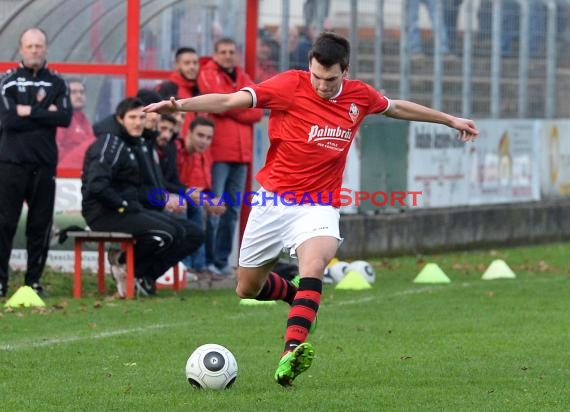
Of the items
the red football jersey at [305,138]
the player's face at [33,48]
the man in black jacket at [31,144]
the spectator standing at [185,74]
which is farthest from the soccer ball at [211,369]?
the spectator standing at [185,74]

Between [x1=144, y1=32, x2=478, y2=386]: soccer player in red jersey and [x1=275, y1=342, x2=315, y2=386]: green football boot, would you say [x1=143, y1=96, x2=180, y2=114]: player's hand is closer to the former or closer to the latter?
Answer: [x1=144, y1=32, x2=478, y2=386]: soccer player in red jersey

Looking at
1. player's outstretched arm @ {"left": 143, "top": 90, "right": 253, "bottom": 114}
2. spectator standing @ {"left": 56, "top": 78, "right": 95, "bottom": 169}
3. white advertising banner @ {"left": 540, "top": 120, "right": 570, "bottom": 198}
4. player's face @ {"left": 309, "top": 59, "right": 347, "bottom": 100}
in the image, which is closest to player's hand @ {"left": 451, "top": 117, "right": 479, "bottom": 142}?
player's face @ {"left": 309, "top": 59, "right": 347, "bottom": 100}

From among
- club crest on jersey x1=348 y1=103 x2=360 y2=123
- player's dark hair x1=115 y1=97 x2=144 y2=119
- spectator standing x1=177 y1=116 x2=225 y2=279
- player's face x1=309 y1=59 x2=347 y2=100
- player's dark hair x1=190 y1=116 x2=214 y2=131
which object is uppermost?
player's face x1=309 y1=59 x2=347 y2=100

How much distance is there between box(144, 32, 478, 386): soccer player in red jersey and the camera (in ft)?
28.9

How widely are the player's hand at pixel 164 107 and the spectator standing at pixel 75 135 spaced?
305 inches

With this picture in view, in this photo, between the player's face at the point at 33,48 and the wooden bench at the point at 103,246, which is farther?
the wooden bench at the point at 103,246

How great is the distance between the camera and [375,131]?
2056cm

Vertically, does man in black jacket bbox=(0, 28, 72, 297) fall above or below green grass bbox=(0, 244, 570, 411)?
above

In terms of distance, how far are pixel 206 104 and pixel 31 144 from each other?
5.70 meters

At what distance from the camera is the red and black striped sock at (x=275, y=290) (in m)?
9.64

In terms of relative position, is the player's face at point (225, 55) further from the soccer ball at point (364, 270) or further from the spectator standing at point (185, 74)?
the soccer ball at point (364, 270)

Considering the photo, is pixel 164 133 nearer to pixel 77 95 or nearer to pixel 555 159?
pixel 77 95

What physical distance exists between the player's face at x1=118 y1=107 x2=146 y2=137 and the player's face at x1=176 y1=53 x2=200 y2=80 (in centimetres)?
174

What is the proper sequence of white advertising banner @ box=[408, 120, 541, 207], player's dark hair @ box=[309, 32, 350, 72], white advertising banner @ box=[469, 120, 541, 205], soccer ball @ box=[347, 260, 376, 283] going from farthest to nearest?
white advertising banner @ box=[469, 120, 541, 205]
white advertising banner @ box=[408, 120, 541, 207]
soccer ball @ box=[347, 260, 376, 283]
player's dark hair @ box=[309, 32, 350, 72]
